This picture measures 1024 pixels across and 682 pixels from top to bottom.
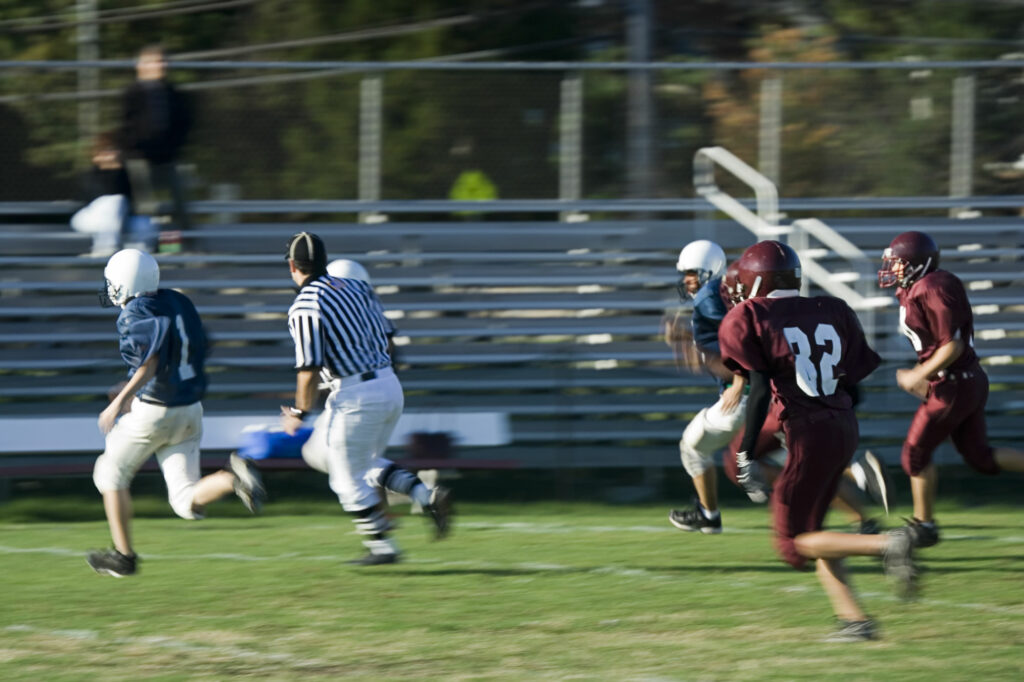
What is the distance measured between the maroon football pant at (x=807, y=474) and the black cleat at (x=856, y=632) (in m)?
0.31

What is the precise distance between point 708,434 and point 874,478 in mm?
987

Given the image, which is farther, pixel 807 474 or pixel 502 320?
pixel 502 320

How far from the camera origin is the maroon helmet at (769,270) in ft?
21.5

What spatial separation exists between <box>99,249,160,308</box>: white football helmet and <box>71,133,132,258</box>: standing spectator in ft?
16.6

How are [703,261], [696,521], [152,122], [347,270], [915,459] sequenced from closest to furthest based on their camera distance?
1. [915,459]
2. [703,261]
3. [696,521]
4. [347,270]
5. [152,122]

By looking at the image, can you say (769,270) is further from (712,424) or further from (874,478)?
(874,478)

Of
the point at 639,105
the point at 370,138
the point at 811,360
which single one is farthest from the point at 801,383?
the point at 370,138

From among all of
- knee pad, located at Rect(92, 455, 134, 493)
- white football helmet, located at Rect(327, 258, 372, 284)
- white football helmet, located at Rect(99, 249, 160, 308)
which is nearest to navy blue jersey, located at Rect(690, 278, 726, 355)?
white football helmet, located at Rect(327, 258, 372, 284)

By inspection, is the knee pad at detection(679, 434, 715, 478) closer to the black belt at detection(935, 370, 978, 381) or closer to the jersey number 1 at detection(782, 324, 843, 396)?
the black belt at detection(935, 370, 978, 381)

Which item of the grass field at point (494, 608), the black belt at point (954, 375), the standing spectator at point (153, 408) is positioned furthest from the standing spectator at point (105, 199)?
the black belt at point (954, 375)

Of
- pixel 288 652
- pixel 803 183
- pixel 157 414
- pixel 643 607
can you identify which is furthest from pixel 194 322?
pixel 803 183

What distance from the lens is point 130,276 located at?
7.82 m

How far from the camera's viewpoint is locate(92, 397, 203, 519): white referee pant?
7.97 meters

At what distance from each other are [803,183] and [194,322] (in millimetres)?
7219
